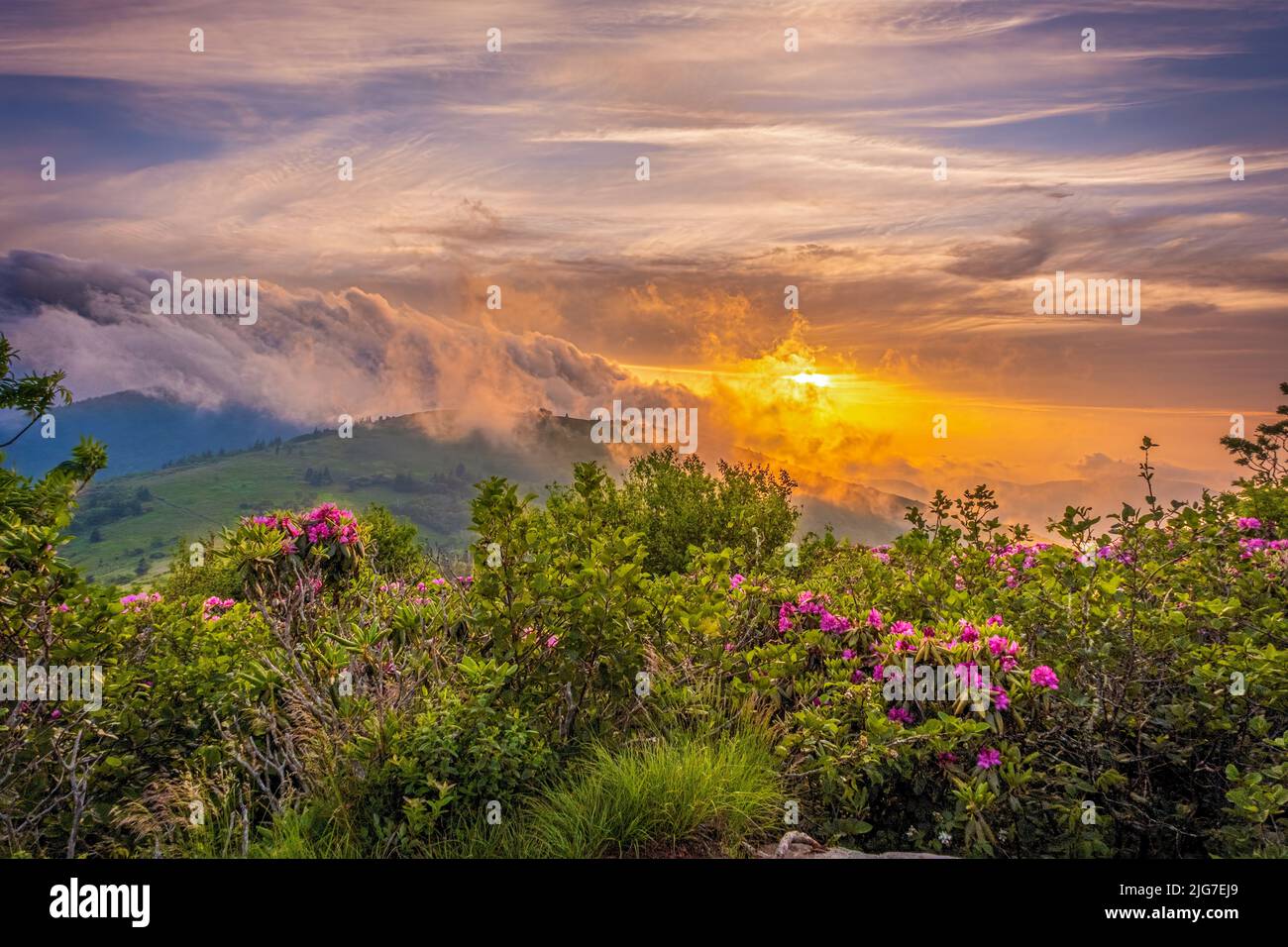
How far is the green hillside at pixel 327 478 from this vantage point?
261ft

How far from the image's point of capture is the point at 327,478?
95.2 metres

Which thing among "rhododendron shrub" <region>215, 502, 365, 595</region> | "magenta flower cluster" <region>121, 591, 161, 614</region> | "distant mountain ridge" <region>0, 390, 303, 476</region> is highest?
"distant mountain ridge" <region>0, 390, 303, 476</region>

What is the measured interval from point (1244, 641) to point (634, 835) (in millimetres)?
4003

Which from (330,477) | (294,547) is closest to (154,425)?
(330,477)

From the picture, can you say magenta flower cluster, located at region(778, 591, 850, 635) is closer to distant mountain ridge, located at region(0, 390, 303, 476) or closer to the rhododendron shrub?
the rhododendron shrub

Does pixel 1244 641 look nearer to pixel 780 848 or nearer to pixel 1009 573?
pixel 1009 573

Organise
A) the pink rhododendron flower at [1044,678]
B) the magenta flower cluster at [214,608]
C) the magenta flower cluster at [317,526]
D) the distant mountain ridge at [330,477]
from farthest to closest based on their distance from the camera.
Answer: the distant mountain ridge at [330,477] → the magenta flower cluster at [317,526] → the magenta flower cluster at [214,608] → the pink rhododendron flower at [1044,678]

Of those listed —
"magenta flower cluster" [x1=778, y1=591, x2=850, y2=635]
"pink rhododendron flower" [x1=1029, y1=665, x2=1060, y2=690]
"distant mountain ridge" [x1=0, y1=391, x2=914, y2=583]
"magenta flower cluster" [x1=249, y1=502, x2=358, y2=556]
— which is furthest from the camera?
"distant mountain ridge" [x1=0, y1=391, x2=914, y2=583]

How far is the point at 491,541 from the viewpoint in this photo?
591 centimetres

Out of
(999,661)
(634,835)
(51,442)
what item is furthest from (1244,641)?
(51,442)

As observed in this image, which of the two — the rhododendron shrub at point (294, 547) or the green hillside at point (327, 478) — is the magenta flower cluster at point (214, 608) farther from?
the green hillside at point (327, 478)

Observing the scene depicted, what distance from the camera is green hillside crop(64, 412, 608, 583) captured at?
261ft

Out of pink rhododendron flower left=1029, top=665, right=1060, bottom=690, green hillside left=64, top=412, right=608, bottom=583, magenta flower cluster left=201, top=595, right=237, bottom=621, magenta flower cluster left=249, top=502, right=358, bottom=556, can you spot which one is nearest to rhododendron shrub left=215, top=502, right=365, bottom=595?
magenta flower cluster left=249, top=502, right=358, bottom=556

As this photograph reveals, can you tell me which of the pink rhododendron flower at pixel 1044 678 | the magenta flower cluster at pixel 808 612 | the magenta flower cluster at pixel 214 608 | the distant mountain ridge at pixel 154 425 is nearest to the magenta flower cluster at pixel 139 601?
the magenta flower cluster at pixel 214 608
